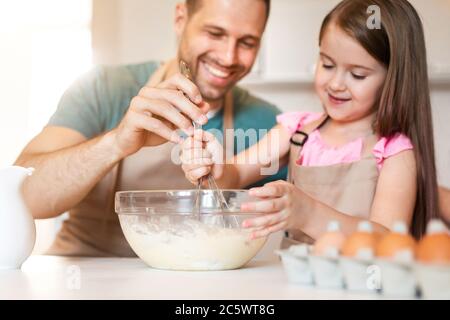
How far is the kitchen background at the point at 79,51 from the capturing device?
1.49 meters

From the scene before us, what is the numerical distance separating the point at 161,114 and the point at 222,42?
450 mm

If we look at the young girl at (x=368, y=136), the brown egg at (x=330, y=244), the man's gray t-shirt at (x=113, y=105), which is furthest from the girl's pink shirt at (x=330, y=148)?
the brown egg at (x=330, y=244)

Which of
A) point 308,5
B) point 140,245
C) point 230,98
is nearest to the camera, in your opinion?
point 140,245

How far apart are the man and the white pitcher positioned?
0.32 metres

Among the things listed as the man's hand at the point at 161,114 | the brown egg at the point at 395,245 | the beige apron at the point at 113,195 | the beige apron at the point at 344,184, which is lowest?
the beige apron at the point at 113,195

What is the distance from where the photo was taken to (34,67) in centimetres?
158

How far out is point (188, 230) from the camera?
87 cm

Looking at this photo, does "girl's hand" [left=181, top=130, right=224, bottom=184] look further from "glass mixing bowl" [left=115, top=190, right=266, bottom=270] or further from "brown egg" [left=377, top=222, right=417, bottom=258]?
"brown egg" [left=377, top=222, right=417, bottom=258]

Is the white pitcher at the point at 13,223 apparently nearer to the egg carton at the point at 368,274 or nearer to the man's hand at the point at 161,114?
the man's hand at the point at 161,114

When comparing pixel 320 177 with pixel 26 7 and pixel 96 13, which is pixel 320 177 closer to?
pixel 96 13

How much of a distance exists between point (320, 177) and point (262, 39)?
45 cm

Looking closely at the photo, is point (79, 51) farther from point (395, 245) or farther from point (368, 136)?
point (395, 245)

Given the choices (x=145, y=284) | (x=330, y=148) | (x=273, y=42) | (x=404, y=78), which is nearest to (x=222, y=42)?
(x=273, y=42)
